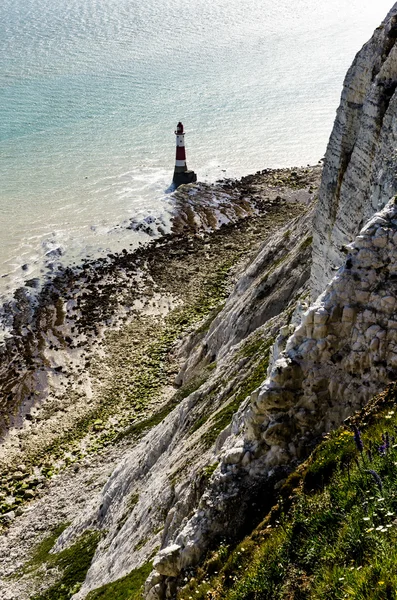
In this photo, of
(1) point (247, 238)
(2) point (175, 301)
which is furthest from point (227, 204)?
(2) point (175, 301)

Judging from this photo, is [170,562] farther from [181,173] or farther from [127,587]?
[181,173]

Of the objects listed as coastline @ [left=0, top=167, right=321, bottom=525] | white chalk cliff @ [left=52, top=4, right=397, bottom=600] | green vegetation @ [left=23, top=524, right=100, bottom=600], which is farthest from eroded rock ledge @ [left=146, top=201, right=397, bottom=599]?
coastline @ [left=0, top=167, right=321, bottom=525]

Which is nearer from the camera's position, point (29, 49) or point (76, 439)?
point (76, 439)

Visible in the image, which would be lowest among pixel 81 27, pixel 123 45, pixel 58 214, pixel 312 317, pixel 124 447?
pixel 124 447

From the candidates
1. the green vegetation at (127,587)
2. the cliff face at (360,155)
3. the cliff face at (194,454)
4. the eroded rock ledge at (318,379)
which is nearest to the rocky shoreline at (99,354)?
the cliff face at (194,454)

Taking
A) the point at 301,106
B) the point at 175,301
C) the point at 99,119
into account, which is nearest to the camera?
the point at 175,301

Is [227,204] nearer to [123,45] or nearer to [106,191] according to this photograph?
[106,191]

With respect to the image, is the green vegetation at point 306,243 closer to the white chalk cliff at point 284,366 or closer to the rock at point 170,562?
the white chalk cliff at point 284,366
